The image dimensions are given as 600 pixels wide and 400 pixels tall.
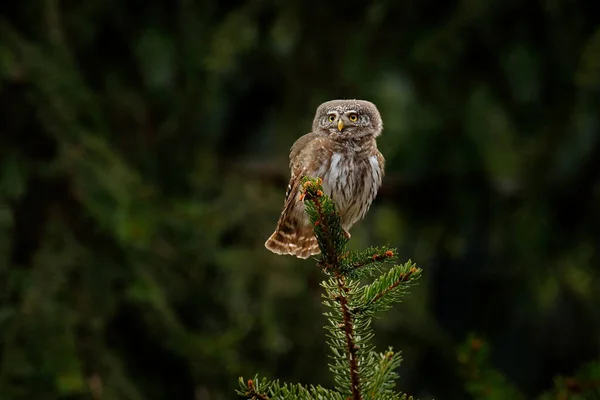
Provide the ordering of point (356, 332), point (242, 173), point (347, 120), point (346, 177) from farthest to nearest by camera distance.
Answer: point (242, 173) → point (346, 177) → point (347, 120) → point (356, 332)

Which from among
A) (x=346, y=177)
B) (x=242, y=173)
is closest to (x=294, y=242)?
(x=346, y=177)

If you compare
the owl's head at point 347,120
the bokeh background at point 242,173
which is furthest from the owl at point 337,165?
the bokeh background at point 242,173

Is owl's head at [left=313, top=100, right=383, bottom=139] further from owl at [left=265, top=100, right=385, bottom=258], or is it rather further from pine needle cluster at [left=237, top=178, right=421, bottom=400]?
pine needle cluster at [left=237, top=178, right=421, bottom=400]

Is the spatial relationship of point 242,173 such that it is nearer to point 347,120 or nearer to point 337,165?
point 337,165

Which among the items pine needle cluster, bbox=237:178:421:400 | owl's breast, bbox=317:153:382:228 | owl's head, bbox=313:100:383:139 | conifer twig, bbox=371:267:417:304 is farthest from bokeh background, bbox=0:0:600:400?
conifer twig, bbox=371:267:417:304

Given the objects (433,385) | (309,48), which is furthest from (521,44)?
(433,385)

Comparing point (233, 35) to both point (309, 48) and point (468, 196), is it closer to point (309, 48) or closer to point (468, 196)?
point (309, 48)
